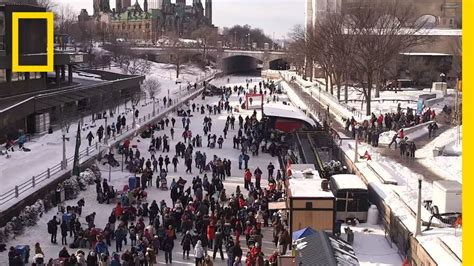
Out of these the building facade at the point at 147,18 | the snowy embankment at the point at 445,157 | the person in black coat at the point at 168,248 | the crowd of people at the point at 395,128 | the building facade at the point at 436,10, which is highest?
the building facade at the point at 147,18

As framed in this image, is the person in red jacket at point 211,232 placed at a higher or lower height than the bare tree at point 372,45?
lower

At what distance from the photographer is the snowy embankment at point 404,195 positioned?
515 inches

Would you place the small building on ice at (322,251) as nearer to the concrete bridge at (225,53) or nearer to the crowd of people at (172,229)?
the crowd of people at (172,229)

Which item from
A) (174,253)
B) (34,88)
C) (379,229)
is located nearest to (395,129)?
(379,229)

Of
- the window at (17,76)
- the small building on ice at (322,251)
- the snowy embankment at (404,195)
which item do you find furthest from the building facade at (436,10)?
the small building on ice at (322,251)

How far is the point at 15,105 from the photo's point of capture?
30.9 metres

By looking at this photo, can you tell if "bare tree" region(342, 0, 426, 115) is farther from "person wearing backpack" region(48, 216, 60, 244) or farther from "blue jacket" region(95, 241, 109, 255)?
"blue jacket" region(95, 241, 109, 255)

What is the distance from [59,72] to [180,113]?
9.83 meters

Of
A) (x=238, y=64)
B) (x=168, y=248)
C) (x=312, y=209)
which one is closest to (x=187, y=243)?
(x=168, y=248)

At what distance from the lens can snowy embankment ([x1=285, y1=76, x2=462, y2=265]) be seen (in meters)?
13.1

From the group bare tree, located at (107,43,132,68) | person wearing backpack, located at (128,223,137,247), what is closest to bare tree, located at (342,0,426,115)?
person wearing backpack, located at (128,223,137,247)

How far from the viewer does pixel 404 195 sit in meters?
17.3

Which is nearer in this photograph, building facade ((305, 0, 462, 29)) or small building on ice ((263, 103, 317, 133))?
small building on ice ((263, 103, 317, 133))

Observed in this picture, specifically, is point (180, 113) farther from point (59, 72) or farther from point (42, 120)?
point (42, 120)
